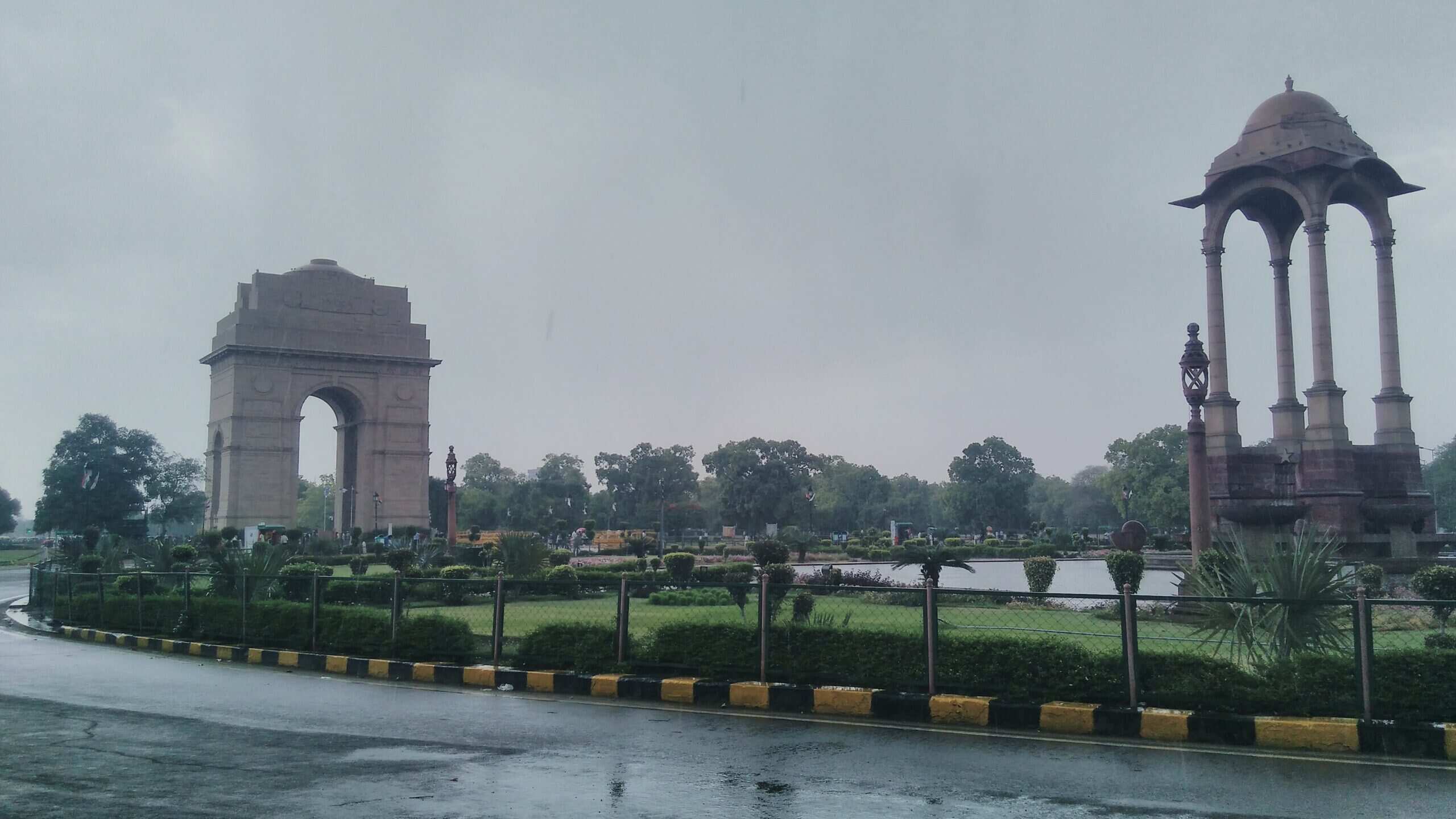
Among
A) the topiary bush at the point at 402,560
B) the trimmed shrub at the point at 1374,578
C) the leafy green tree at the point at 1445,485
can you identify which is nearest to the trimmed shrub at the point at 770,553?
the topiary bush at the point at 402,560

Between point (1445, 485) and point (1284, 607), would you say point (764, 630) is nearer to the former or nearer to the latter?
point (1284, 607)

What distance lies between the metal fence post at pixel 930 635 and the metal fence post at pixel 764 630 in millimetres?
1460

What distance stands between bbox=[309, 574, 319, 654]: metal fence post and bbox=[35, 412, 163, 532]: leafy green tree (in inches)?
2317

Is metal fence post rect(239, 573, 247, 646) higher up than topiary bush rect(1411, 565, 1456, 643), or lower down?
lower down

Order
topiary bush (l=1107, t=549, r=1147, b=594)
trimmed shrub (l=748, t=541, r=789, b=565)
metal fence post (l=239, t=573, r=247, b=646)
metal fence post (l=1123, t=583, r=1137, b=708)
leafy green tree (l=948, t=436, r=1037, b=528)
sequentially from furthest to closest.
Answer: leafy green tree (l=948, t=436, r=1037, b=528)
trimmed shrub (l=748, t=541, r=789, b=565)
topiary bush (l=1107, t=549, r=1147, b=594)
metal fence post (l=239, t=573, r=247, b=646)
metal fence post (l=1123, t=583, r=1137, b=708)

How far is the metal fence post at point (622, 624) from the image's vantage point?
10688 mm

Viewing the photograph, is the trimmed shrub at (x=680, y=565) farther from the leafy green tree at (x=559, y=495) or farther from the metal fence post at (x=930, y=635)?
the leafy green tree at (x=559, y=495)

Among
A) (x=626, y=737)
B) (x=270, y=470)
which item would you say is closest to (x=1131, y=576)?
(x=626, y=737)

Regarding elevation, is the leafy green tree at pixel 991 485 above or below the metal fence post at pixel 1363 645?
above

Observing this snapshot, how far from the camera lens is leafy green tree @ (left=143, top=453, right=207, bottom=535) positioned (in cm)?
7094

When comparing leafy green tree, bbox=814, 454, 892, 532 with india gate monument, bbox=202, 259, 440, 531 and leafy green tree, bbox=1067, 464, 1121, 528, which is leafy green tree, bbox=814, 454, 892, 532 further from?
india gate monument, bbox=202, 259, 440, 531

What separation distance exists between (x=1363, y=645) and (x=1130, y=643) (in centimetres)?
157

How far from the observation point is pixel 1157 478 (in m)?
68.0

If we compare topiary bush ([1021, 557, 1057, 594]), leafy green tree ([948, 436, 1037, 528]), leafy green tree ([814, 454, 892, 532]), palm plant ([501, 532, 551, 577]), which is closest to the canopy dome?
topiary bush ([1021, 557, 1057, 594])
